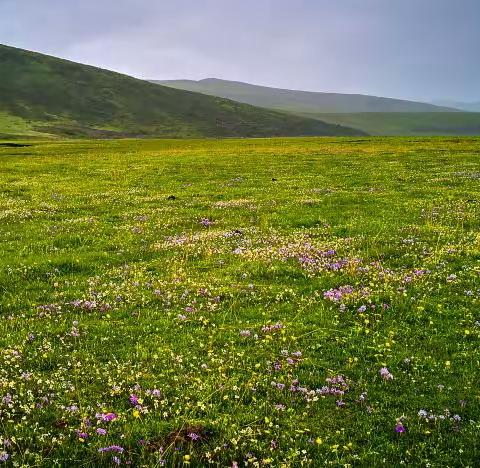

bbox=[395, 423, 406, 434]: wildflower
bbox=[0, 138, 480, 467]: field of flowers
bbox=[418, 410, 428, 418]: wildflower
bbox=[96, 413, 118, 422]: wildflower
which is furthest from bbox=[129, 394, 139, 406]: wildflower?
bbox=[418, 410, 428, 418]: wildflower

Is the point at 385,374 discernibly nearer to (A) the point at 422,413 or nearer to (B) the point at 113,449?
(A) the point at 422,413

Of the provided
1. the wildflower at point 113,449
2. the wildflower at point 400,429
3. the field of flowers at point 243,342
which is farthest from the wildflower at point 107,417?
the wildflower at point 400,429

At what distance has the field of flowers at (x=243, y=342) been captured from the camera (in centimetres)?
761

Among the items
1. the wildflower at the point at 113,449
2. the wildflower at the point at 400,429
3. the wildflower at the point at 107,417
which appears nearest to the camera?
the wildflower at the point at 113,449

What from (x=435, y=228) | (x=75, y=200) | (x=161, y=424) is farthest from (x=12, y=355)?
(x=75, y=200)

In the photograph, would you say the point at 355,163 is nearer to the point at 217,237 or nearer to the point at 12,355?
the point at 217,237

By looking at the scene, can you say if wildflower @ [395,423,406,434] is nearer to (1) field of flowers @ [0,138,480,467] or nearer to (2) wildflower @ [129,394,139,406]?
(1) field of flowers @ [0,138,480,467]

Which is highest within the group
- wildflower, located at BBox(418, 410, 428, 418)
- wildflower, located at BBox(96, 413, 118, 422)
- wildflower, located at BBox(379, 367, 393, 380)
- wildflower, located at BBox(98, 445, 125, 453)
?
wildflower, located at BBox(379, 367, 393, 380)

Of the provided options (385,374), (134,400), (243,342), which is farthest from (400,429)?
(134,400)

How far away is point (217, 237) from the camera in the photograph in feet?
68.9

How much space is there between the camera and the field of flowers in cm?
761

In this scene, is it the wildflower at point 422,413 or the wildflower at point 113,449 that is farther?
the wildflower at point 422,413

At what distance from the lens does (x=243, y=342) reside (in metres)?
11.0

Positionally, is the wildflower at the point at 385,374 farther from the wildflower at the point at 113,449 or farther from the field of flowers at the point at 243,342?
the wildflower at the point at 113,449
